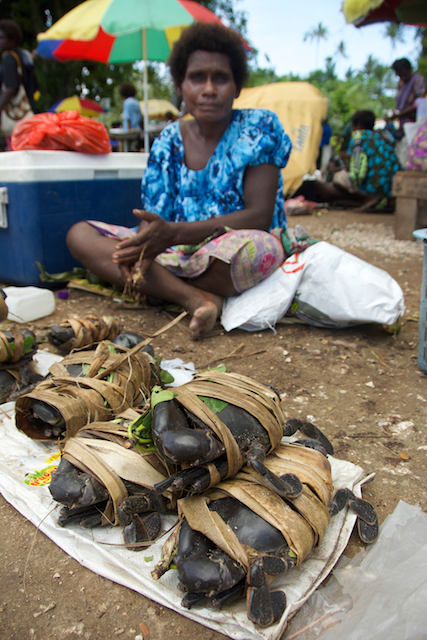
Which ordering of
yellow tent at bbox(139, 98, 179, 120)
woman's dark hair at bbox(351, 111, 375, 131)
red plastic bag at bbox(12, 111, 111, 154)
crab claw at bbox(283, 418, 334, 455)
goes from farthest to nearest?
yellow tent at bbox(139, 98, 179, 120) < woman's dark hair at bbox(351, 111, 375, 131) < red plastic bag at bbox(12, 111, 111, 154) < crab claw at bbox(283, 418, 334, 455)

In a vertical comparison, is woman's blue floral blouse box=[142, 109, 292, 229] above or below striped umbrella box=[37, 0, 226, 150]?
below

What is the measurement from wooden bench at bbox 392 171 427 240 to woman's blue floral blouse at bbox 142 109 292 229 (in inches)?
89.2

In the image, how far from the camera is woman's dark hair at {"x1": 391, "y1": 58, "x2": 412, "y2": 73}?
6.02 meters

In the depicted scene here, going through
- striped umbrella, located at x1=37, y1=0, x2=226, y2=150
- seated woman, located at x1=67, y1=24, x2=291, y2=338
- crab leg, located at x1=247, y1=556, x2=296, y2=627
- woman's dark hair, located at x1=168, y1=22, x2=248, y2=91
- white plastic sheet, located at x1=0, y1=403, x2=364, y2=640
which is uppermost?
striped umbrella, located at x1=37, y1=0, x2=226, y2=150

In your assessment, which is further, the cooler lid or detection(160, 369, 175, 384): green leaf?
the cooler lid

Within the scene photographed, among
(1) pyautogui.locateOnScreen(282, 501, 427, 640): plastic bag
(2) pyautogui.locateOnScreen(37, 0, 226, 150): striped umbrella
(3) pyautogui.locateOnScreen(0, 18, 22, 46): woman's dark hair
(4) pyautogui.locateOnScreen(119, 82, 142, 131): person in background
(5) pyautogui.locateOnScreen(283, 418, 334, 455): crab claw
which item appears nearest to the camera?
(1) pyautogui.locateOnScreen(282, 501, 427, 640): plastic bag

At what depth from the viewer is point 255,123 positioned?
97.9 inches

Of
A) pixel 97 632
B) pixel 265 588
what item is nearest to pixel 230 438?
pixel 265 588

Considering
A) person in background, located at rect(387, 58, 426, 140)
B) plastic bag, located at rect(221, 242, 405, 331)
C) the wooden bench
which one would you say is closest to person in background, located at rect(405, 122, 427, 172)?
the wooden bench

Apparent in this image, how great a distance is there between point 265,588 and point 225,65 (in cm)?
237

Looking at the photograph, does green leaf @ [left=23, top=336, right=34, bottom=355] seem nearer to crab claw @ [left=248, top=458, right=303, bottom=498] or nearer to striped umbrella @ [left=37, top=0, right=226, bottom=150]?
crab claw @ [left=248, top=458, right=303, bottom=498]

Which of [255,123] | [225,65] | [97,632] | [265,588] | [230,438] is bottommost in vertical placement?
[97,632]

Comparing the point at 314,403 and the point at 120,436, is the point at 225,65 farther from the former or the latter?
the point at 120,436

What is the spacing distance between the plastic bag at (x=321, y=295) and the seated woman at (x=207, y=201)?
91 mm
